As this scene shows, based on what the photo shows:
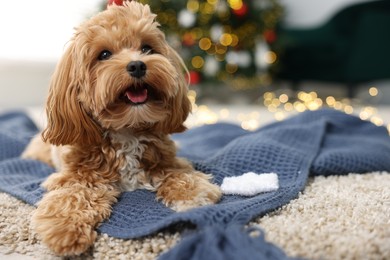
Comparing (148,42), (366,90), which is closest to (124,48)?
(148,42)

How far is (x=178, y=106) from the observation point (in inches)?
73.1

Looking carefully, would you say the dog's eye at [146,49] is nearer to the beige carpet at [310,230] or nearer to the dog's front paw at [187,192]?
the dog's front paw at [187,192]

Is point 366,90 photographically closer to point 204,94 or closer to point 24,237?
point 204,94

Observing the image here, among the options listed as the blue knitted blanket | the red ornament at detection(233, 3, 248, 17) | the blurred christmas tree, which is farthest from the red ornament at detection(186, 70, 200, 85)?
the blue knitted blanket

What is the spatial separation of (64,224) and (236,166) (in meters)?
0.85

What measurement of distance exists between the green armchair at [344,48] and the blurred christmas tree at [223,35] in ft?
1.05

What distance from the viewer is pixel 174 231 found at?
152 centimetres

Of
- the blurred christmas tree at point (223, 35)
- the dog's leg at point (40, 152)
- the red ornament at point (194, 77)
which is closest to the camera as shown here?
the dog's leg at point (40, 152)

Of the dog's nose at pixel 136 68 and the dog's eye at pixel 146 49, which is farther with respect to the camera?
the dog's eye at pixel 146 49

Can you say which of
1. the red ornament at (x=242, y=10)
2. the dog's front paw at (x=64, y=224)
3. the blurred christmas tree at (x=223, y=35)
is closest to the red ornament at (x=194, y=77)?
the blurred christmas tree at (x=223, y=35)

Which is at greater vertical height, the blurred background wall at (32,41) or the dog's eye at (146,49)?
the dog's eye at (146,49)

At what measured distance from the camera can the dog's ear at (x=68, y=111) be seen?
175 cm

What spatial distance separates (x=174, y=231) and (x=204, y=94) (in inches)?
218

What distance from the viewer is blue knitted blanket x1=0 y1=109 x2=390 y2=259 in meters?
1.34
